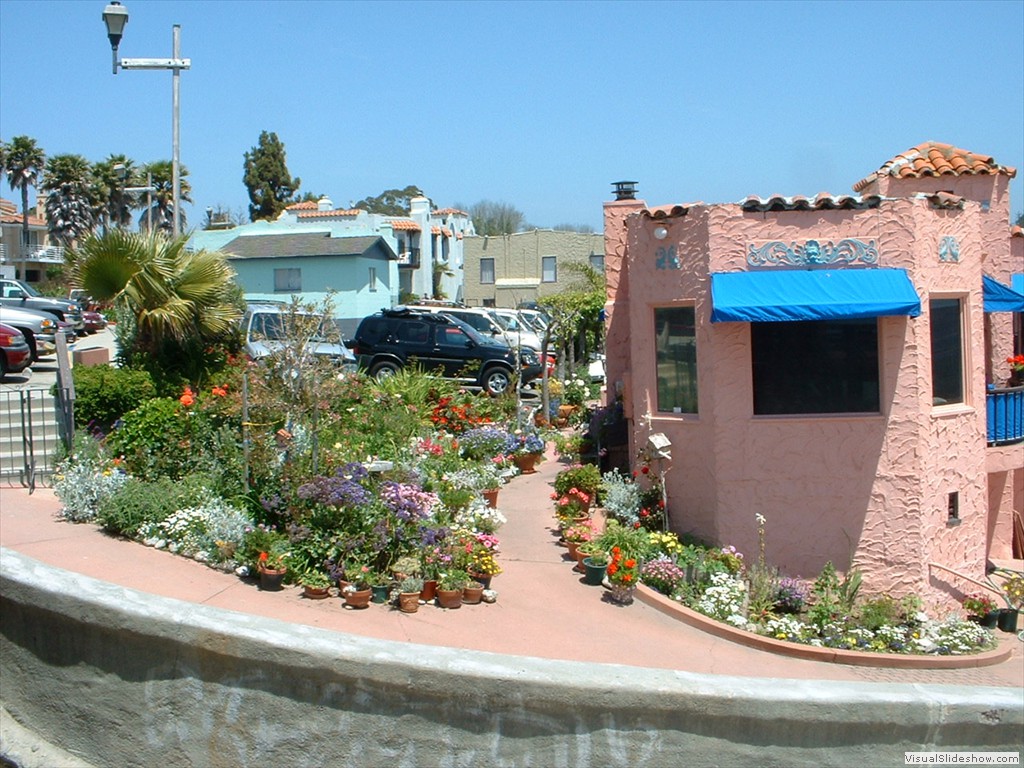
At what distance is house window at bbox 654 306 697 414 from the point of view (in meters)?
Answer: 12.6

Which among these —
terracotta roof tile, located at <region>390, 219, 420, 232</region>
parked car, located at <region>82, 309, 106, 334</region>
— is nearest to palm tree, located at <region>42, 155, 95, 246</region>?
terracotta roof tile, located at <region>390, 219, 420, 232</region>

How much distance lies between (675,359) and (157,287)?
6.88 m

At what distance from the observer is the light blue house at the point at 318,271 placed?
37.5 meters

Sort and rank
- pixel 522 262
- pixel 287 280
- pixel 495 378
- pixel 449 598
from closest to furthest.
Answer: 1. pixel 449 598
2. pixel 495 378
3. pixel 287 280
4. pixel 522 262

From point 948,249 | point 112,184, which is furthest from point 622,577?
point 112,184

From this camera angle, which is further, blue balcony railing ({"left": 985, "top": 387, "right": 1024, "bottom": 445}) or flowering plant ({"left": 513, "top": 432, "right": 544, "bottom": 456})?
flowering plant ({"left": 513, "top": 432, "right": 544, "bottom": 456})

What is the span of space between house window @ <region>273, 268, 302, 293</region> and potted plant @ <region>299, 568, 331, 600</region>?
29.7 m

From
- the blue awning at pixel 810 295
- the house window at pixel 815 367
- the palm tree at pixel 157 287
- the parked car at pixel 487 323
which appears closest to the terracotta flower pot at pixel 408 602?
the blue awning at pixel 810 295

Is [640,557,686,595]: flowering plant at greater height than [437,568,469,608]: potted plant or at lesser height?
lesser

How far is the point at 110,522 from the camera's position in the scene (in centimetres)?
990

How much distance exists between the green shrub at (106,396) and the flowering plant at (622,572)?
641 centimetres

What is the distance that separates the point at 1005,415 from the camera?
14305 mm

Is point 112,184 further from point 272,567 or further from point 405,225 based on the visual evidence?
point 272,567

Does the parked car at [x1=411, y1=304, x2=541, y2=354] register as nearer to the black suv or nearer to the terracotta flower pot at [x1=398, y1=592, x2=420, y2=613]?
the black suv
